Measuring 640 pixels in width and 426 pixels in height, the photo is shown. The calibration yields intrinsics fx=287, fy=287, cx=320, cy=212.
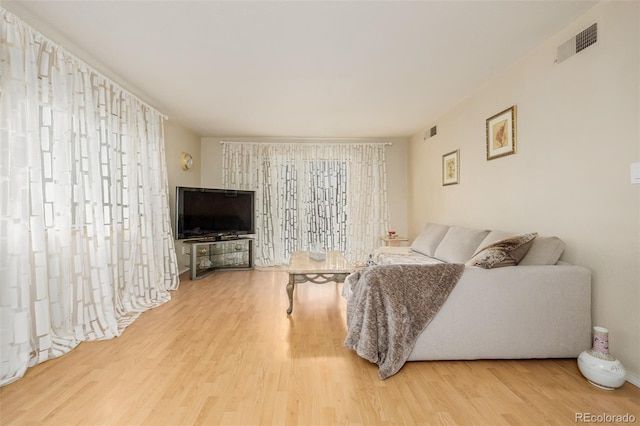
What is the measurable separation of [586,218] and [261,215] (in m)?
4.55

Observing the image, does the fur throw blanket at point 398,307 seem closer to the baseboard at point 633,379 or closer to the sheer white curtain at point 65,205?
the baseboard at point 633,379

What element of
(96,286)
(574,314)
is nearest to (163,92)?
(96,286)

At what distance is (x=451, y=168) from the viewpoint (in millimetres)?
3959

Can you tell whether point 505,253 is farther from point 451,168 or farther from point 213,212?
point 213,212

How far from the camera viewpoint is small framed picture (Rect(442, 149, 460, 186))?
12.4 ft

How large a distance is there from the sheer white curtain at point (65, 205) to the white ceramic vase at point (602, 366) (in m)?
3.41

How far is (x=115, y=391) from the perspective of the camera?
1.68 m

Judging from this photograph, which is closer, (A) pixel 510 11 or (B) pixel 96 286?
(A) pixel 510 11

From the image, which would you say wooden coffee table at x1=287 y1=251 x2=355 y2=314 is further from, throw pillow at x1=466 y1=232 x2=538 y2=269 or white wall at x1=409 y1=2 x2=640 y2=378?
white wall at x1=409 y1=2 x2=640 y2=378

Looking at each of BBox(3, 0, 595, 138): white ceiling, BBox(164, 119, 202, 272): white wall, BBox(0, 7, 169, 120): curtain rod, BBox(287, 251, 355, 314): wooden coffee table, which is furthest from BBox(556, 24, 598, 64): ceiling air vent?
BBox(164, 119, 202, 272): white wall

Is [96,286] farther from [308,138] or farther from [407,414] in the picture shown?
[308,138]

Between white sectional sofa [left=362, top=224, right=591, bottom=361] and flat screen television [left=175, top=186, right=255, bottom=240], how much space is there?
369 cm

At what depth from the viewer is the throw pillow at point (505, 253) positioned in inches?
79.6

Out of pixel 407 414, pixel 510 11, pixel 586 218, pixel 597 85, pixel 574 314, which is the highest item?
pixel 510 11
